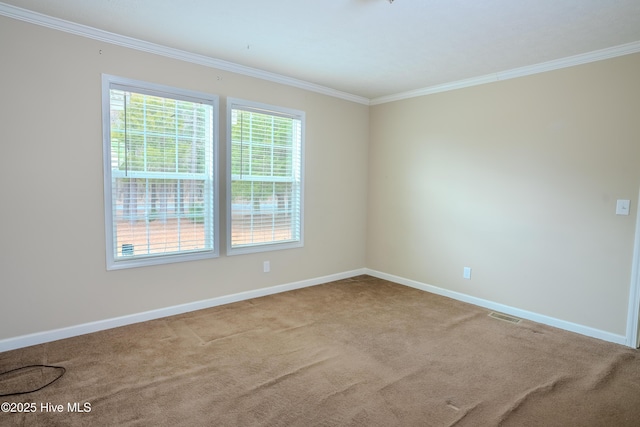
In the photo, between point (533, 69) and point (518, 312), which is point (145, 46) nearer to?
point (533, 69)

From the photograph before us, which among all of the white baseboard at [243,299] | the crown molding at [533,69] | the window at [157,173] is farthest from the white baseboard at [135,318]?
the crown molding at [533,69]

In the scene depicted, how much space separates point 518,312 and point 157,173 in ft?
12.7

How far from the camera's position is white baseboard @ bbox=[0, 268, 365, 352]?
9.18 ft

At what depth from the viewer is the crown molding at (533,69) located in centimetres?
301

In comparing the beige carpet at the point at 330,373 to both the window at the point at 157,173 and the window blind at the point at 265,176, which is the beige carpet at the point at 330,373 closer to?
the window at the point at 157,173

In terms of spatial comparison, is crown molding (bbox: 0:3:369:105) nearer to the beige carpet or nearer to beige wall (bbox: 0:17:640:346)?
beige wall (bbox: 0:17:640:346)

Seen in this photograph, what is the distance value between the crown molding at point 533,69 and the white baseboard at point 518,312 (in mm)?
2388

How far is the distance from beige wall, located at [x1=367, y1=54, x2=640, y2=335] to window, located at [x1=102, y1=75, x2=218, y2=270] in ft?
8.16

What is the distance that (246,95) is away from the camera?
388 cm

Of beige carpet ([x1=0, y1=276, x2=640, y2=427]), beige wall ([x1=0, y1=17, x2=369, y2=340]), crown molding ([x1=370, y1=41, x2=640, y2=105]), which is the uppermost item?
crown molding ([x1=370, y1=41, x2=640, y2=105])

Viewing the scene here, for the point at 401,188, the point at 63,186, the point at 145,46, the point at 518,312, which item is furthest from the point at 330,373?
the point at 145,46

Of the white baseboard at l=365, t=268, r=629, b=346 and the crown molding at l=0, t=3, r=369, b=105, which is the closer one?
the crown molding at l=0, t=3, r=369, b=105

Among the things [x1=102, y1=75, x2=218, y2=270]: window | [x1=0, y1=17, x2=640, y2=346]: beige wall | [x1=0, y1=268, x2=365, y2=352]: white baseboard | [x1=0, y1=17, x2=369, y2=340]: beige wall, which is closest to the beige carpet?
[x1=0, y1=268, x2=365, y2=352]: white baseboard

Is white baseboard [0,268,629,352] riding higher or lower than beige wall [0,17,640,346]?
lower
